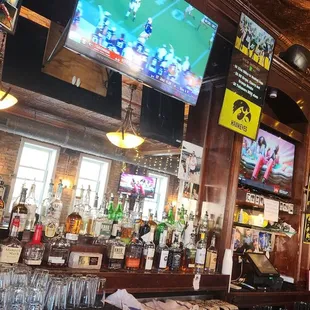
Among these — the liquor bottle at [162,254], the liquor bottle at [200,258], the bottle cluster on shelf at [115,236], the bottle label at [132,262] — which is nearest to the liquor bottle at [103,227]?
the bottle cluster on shelf at [115,236]

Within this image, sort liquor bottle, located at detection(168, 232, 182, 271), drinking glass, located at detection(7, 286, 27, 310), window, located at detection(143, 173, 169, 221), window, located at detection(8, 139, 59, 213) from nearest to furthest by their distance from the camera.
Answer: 1. drinking glass, located at detection(7, 286, 27, 310)
2. liquor bottle, located at detection(168, 232, 182, 271)
3. window, located at detection(8, 139, 59, 213)
4. window, located at detection(143, 173, 169, 221)

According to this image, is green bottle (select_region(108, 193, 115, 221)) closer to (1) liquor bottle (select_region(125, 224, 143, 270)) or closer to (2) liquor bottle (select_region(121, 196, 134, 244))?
(2) liquor bottle (select_region(121, 196, 134, 244))

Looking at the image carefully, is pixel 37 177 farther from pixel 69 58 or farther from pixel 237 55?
pixel 237 55

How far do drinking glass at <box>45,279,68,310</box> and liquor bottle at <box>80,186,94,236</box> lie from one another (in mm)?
647

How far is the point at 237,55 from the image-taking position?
8.77 feet

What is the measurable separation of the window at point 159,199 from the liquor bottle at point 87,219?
2.44 feet

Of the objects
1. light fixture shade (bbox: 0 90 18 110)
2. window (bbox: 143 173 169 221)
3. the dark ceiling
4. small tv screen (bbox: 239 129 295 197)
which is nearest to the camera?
light fixture shade (bbox: 0 90 18 110)

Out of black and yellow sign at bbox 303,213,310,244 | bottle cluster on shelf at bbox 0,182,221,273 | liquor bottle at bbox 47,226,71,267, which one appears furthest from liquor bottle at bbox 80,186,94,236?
black and yellow sign at bbox 303,213,310,244

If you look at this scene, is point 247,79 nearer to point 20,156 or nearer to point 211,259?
point 211,259

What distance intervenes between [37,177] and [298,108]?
2797mm

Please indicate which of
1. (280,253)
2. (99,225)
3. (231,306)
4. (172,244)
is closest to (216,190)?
(172,244)

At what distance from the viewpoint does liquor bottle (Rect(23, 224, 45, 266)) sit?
1.81 m

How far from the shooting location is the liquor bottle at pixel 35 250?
1.81m

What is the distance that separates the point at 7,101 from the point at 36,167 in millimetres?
577
